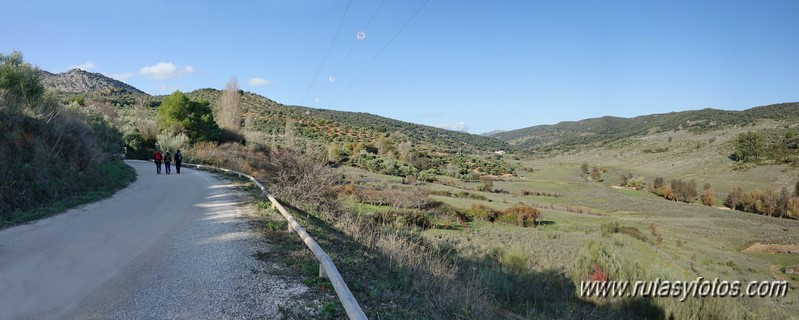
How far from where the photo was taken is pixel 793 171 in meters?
41.3

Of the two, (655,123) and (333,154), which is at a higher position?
(655,123)

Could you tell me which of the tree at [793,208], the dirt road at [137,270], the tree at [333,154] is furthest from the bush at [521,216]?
the dirt road at [137,270]

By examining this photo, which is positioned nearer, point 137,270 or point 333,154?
point 137,270

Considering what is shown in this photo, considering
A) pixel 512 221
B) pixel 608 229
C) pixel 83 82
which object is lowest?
pixel 512 221

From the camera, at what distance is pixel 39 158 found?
13.3 meters

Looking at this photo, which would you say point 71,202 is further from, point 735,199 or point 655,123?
point 655,123

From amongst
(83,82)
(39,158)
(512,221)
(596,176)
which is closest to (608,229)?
(512,221)

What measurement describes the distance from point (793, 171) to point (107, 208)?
188 ft

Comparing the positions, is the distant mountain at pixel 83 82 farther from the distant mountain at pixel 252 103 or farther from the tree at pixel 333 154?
the tree at pixel 333 154

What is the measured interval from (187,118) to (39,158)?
116ft

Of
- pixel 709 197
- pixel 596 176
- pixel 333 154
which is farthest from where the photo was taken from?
pixel 596 176

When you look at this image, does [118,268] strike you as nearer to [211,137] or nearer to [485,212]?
[485,212]

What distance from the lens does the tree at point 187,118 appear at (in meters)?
45.6

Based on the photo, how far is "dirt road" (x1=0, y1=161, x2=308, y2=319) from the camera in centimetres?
481
